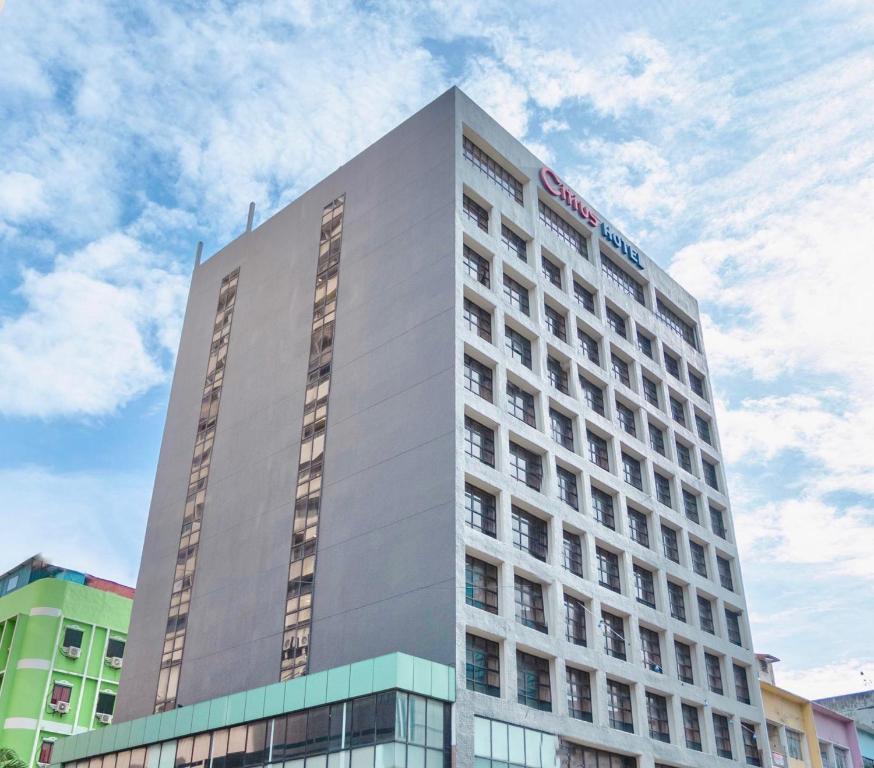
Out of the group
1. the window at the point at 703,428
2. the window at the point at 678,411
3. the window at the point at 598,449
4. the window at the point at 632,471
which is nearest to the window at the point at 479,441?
the window at the point at 598,449

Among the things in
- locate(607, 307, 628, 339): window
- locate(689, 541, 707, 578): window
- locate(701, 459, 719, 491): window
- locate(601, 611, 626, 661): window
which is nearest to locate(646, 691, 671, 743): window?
locate(601, 611, 626, 661): window

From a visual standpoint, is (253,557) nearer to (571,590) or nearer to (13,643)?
(571,590)

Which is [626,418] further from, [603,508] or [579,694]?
[579,694]

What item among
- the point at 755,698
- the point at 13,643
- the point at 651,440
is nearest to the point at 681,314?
the point at 651,440

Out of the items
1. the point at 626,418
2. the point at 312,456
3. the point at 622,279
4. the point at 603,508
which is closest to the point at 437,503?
the point at 312,456

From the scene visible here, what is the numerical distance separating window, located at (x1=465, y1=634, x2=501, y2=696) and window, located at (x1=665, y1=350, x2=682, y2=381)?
33654 mm

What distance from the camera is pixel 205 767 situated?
137 ft

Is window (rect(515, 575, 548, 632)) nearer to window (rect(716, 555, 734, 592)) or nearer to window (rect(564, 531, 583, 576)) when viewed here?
window (rect(564, 531, 583, 576))

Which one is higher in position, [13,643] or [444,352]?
[444,352]

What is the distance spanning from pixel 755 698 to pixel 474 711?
2869 cm

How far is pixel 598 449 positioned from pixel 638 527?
550 cm

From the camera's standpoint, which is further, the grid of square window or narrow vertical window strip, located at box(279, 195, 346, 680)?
the grid of square window

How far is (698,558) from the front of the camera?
6450 cm

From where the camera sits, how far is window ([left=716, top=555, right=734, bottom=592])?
65.8 m
